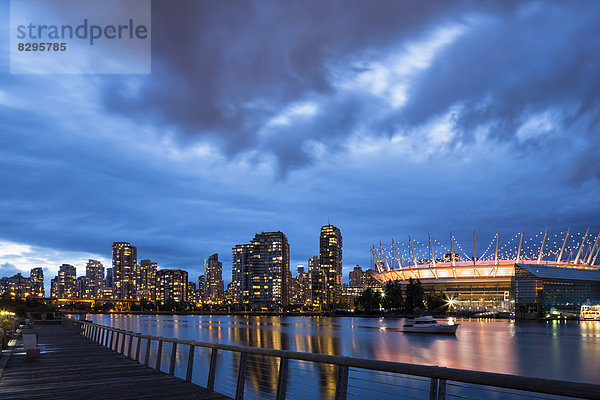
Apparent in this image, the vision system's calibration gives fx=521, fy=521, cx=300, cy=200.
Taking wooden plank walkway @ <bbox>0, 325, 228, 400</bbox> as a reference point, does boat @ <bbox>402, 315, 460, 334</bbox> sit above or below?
below

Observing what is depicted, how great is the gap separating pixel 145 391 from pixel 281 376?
172 inches

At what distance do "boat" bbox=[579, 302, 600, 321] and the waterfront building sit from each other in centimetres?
433

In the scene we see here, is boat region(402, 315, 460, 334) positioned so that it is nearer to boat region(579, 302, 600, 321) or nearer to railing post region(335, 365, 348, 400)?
railing post region(335, 365, 348, 400)

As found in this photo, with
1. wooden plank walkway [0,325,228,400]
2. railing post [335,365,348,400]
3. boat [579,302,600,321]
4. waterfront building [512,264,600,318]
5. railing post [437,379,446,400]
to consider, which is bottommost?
boat [579,302,600,321]

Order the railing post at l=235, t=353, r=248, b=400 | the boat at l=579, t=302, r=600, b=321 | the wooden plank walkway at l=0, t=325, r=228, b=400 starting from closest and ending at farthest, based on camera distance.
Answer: the railing post at l=235, t=353, r=248, b=400
the wooden plank walkway at l=0, t=325, r=228, b=400
the boat at l=579, t=302, r=600, b=321

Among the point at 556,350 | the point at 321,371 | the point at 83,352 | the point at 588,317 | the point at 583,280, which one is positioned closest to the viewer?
the point at 83,352

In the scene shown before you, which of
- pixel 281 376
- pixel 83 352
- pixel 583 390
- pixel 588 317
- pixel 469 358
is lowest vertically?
pixel 588 317

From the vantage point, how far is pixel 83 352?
74.1 feet

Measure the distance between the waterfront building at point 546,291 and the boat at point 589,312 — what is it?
433 centimetres

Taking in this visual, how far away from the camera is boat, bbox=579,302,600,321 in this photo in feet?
597

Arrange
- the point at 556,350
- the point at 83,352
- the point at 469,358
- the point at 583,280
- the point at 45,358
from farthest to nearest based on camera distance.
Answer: the point at 583,280, the point at 556,350, the point at 469,358, the point at 83,352, the point at 45,358

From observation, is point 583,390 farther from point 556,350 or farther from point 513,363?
point 556,350

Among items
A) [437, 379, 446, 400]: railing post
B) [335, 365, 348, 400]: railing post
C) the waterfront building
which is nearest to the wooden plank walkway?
[335, 365, 348, 400]: railing post

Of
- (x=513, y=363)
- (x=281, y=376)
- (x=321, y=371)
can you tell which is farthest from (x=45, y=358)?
(x=513, y=363)
